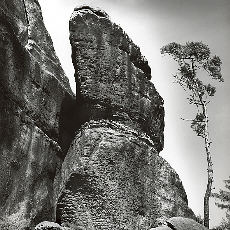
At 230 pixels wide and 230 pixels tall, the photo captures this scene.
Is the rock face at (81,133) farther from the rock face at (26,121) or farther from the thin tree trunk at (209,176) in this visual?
the thin tree trunk at (209,176)

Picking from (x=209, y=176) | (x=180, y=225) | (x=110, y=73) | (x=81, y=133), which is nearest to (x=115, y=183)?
(x=81, y=133)

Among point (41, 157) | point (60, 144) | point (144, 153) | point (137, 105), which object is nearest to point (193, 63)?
point (137, 105)

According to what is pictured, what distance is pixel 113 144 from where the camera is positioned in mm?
17438

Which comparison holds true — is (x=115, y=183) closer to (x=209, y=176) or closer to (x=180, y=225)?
(x=180, y=225)

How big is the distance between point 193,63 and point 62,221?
16.4 meters

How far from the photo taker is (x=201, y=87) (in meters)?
27.8

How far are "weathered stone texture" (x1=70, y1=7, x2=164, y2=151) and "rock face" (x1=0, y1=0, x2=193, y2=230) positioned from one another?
0.05 m

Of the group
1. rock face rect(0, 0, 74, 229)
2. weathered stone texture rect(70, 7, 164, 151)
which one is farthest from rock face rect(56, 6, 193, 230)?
rock face rect(0, 0, 74, 229)

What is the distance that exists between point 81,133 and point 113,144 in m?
1.64

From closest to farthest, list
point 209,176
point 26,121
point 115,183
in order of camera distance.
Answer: point 26,121
point 115,183
point 209,176

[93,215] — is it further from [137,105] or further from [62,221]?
[137,105]

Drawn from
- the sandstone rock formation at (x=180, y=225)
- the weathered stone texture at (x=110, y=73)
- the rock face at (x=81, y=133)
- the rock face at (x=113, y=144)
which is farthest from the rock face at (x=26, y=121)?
the sandstone rock formation at (x=180, y=225)

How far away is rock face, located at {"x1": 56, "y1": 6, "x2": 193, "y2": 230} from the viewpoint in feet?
52.3

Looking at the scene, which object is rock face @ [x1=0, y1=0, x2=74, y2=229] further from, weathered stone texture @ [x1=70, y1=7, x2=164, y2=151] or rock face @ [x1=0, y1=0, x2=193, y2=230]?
weathered stone texture @ [x1=70, y1=7, x2=164, y2=151]
